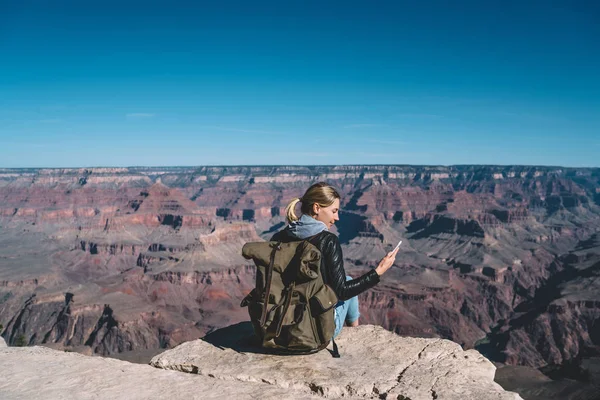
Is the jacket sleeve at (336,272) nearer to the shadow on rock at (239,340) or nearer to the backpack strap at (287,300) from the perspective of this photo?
the backpack strap at (287,300)

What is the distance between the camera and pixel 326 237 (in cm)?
651

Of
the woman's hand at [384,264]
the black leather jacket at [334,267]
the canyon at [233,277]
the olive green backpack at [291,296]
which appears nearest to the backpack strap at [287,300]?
the olive green backpack at [291,296]

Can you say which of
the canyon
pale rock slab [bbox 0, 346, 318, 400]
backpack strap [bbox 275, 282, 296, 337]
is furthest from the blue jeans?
the canyon

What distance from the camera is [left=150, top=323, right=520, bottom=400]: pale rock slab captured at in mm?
6031

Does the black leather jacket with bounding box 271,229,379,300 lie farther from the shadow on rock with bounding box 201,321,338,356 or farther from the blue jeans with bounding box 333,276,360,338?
the shadow on rock with bounding box 201,321,338,356

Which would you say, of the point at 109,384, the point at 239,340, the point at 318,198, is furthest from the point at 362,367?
the point at 109,384

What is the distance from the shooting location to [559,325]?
7806cm

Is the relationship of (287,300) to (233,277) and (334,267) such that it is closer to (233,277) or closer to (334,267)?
(334,267)

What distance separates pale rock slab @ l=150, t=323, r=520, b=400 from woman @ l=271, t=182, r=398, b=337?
1.09 meters

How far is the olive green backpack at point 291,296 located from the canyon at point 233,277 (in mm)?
48987

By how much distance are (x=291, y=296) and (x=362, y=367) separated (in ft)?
5.39

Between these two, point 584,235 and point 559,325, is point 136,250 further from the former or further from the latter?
point 584,235

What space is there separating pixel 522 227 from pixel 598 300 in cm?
8895

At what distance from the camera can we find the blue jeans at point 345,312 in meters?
7.66
